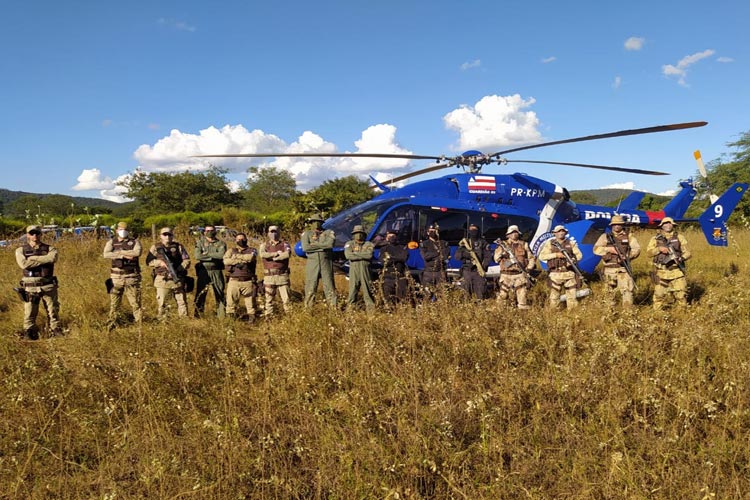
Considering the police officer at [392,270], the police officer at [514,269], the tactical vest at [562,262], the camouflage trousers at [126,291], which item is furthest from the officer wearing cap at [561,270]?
the camouflage trousers at [126,291]

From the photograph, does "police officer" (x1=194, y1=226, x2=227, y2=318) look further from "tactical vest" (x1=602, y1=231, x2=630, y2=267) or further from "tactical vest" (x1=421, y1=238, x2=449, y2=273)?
"tactical vest" (x1=602, y1=231, x2=630, y2=267)

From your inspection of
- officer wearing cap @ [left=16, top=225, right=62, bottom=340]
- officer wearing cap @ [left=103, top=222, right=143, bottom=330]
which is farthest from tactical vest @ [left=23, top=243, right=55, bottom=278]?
officer wearing cap @ [left=103, top=222, right=143, bottom=330]

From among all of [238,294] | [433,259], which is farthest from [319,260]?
[433,259]

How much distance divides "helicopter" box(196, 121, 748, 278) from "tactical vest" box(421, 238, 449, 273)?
42 centimetres

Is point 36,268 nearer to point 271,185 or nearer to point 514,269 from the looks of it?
point 514,269

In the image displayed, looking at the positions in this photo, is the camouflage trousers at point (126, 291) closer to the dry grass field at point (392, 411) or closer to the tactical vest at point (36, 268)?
the tactical vest at point (36, 268)

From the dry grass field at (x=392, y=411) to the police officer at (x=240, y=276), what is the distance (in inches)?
50.4

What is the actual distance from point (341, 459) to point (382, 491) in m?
0.31

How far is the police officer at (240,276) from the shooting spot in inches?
251

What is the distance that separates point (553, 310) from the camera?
5.57m

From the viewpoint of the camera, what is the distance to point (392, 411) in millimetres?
3209

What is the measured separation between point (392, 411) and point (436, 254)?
401cm

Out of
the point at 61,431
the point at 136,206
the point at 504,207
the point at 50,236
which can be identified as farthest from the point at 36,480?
the point at 136,206

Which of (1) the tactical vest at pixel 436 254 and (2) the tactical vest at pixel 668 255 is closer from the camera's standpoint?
(2) the tactical vest at pixel 668 255
